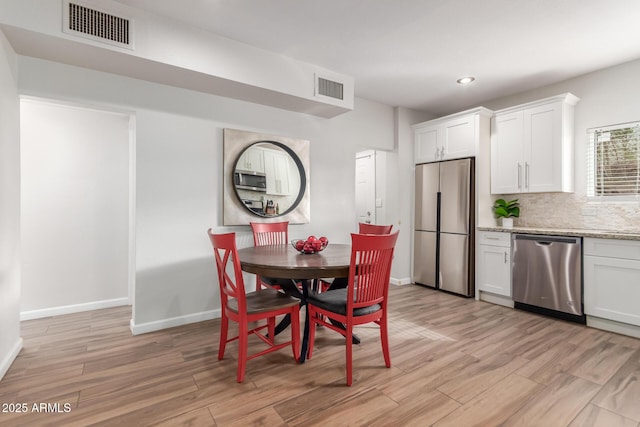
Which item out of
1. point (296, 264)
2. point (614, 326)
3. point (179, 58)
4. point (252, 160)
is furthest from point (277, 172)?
point (614, 326)

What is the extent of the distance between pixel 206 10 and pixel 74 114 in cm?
202

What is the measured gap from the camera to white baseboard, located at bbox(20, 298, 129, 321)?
315cm

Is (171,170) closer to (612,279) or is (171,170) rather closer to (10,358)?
(10,358)

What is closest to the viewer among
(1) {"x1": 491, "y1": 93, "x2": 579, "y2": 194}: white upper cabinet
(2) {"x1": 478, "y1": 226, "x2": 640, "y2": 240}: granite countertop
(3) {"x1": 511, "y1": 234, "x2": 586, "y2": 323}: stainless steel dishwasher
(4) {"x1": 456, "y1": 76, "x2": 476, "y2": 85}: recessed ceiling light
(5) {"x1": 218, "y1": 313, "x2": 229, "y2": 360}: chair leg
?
(5) {"x1": 218, "y1": 313, "x2": 229, "y2": 360}: chair leg

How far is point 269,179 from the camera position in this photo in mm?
3521

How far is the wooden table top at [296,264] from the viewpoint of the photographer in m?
1.99

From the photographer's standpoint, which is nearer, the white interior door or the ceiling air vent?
the ceiling air vent

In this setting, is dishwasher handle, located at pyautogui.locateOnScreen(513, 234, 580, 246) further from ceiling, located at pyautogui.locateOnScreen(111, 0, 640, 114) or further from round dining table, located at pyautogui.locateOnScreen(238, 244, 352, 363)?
round dining table, located at pyautogui.locateOnScreen(238, 244, 352, 363)

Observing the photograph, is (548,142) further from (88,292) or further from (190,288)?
(88,292)

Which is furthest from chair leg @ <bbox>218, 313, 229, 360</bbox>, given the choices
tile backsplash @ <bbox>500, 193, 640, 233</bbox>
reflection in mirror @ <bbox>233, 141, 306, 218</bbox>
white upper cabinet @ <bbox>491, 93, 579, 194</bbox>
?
tile backsplash @ <bbox>500, 193, 640, 233</bbox>

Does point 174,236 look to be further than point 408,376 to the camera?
Yes

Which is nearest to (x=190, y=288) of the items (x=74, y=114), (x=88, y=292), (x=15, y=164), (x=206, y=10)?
(x=88, y=292)

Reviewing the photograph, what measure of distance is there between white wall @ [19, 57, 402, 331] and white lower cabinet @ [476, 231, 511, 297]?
2.84 m

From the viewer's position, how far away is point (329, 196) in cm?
402
